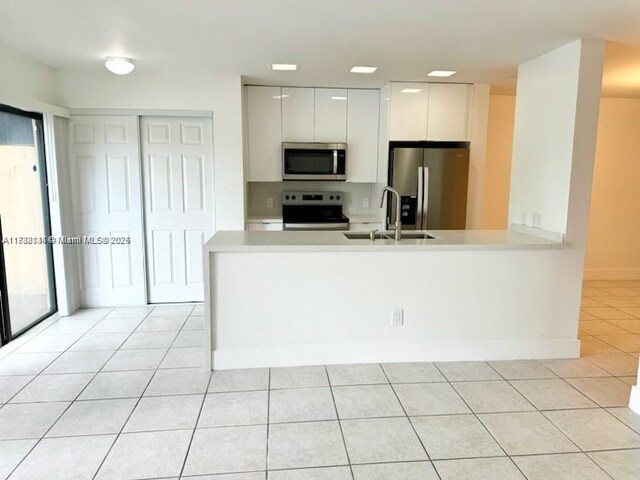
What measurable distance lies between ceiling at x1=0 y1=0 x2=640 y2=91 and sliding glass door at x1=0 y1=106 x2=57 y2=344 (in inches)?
26.1

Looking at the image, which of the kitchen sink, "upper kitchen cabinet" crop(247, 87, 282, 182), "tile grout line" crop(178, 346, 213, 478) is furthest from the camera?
"upper kitchen cabinet" crop(247, 87, 282, 182)

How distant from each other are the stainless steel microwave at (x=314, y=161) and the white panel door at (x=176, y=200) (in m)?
0.83

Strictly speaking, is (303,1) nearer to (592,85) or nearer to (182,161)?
(592,85)

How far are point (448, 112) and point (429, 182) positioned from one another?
77cm

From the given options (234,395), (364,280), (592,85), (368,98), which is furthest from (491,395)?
(368,98)

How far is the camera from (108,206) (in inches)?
173

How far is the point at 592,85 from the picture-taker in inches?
121

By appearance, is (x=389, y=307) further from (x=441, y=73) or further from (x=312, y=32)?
(x=441, y=73)

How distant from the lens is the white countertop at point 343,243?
120 inches

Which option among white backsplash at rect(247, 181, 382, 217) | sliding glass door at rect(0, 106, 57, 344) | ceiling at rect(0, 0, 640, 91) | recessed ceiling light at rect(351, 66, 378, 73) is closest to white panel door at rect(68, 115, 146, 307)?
sliding glass door at rect(0, 106, 57, 344)

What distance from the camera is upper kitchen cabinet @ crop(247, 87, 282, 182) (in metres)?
4.71

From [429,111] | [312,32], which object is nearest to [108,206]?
[312,32]

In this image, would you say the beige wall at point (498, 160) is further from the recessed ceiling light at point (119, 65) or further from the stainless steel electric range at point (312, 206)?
the recessed ceiling light at point (119, 65)

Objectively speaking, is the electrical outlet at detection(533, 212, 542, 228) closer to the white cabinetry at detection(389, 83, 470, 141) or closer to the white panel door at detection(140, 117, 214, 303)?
the white cabinetry at detection(389, 83, 470, 141)
